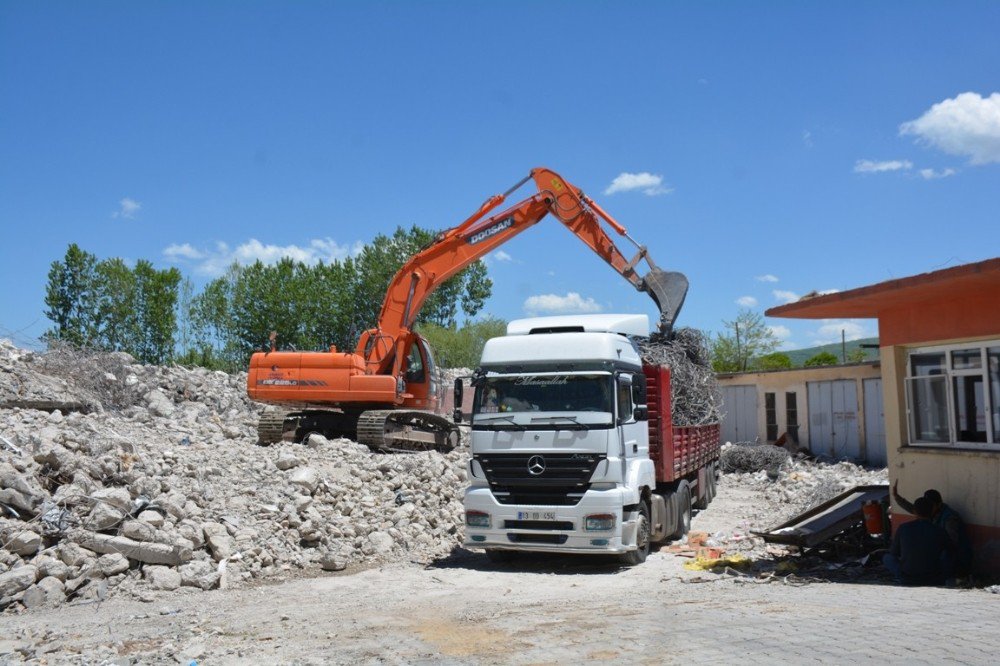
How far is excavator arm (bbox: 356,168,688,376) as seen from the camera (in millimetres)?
17922

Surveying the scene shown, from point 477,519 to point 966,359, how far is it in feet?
20.2

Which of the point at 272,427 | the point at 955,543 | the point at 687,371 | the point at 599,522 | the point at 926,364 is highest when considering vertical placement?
the point at 687,371

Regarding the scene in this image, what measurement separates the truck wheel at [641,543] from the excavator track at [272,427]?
8.98 m

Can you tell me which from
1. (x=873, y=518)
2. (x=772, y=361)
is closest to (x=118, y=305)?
(x=772, y=361)

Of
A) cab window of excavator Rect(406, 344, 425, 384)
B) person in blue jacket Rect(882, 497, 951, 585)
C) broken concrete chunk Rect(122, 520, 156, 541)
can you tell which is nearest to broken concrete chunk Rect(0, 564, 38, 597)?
broken concrete chunk Rect(122, 520, 156, 541)

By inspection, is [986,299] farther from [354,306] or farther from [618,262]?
[354,306]

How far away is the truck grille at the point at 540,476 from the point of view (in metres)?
10.6

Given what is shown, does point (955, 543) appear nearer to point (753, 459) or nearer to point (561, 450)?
point (561, 450)

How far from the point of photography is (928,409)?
413 inches

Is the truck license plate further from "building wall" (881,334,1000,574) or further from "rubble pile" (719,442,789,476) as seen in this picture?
"rubble pile" (719,442,789,476)

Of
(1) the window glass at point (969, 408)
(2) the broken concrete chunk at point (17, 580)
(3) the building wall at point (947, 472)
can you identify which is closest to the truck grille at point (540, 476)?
(3) the building wall at point (947, 472)

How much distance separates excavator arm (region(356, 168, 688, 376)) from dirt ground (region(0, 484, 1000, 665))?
776 centimetres

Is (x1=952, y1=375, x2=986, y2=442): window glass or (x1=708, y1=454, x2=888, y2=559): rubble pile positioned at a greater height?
(x1=952, y1=375, x2=986, y2=442): window glass

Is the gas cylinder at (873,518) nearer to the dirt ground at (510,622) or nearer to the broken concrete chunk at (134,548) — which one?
the dirt ground at (510,622)
